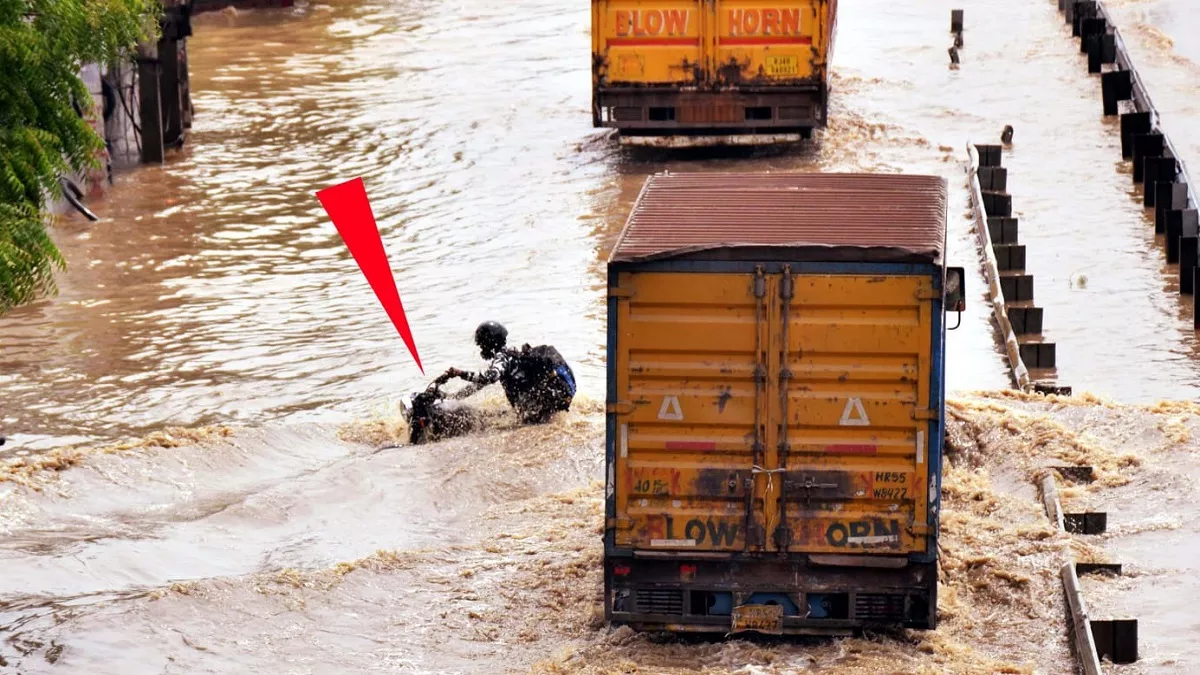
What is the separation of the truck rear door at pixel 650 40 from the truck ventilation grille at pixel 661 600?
15.4 metres

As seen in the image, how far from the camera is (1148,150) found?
974 inches

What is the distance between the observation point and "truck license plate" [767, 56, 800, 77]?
82.3 feet

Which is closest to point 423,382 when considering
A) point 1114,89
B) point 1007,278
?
point 1007,278

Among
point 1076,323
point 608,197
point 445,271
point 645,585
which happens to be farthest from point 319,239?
point 645,585

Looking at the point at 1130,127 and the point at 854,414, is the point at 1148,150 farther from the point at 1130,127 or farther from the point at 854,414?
the point at 854,414

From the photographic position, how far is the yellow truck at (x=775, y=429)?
984cm

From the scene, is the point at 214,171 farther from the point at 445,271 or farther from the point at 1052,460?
the point at 1052,460

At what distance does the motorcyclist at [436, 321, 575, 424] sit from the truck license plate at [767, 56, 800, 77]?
444 inches

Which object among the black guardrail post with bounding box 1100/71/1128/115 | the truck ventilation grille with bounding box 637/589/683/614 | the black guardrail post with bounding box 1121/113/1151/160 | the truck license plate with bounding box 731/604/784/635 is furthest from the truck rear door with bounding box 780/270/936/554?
the black guardrail post with bounding box 1100/71/1128/115

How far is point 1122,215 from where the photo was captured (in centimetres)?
2317

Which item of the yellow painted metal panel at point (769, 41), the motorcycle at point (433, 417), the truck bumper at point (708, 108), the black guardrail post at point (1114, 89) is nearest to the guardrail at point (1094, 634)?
the motorcycle at point (433, 417)

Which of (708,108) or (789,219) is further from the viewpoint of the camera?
(708,108)

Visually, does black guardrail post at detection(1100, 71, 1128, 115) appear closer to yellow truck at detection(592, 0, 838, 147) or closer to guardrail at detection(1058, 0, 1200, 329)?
guardrail at detection(1058, 0, 1200, 329)

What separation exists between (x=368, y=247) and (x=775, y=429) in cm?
505
